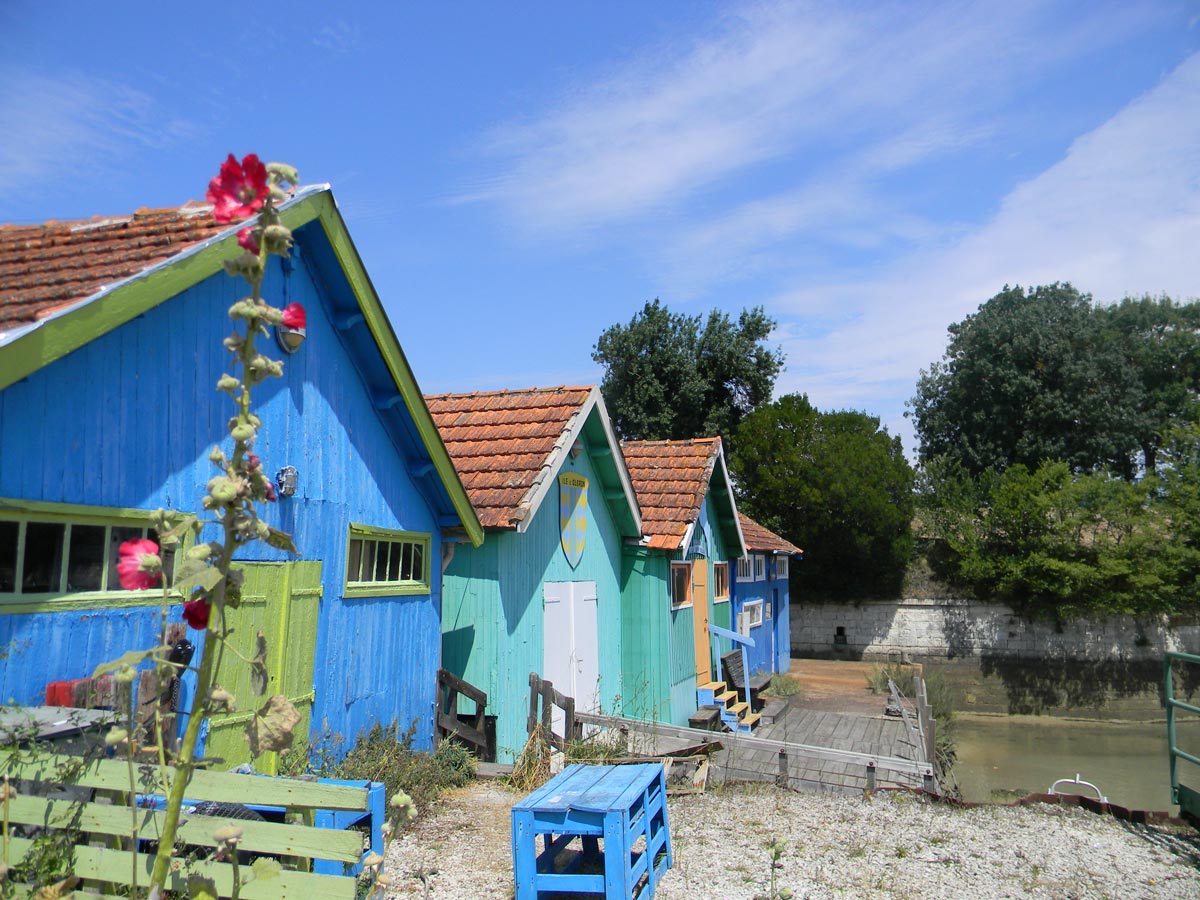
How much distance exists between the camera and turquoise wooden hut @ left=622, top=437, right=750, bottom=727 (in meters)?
14.0

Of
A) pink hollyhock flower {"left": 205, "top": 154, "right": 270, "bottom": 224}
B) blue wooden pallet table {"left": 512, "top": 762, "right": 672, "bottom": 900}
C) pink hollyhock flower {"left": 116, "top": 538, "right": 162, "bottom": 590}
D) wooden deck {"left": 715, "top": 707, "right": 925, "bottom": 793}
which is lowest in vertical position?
wooden deck {"left": 715, "top": 707, "right": 925, "bottom": 793}

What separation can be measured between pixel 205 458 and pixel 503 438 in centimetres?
557

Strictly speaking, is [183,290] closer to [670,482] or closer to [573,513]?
[573,513]

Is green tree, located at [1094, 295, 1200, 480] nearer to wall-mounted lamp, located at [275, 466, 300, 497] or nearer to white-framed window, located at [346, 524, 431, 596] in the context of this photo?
white-framed window, located at [346, 524, 431, 596]

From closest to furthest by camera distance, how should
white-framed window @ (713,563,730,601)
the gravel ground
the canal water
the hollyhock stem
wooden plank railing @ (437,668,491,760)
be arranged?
the hollyhock stem, the gravel ground, wooden plank railing @ (437,668,491,760), the canal water, white-framed window @ (713,563,730,601)

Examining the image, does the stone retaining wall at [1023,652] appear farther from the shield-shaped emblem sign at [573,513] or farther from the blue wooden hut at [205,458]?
the blue wooden hut at [205,458]

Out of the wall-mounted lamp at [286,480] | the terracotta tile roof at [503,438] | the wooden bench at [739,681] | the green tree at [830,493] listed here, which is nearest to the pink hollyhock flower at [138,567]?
the wall-mounted lamp at [286,480]

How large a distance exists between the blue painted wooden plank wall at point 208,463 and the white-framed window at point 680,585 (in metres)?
6.89

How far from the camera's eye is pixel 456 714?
977 centimetres

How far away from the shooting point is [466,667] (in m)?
10.0

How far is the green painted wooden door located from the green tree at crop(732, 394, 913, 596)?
24338mm

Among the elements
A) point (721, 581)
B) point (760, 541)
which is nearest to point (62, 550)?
point (721, 581)

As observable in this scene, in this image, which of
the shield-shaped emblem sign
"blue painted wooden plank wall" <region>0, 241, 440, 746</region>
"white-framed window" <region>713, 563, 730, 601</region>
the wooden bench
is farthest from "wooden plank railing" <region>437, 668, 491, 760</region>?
"white-framed window" <region>713, 563, 730, 601</region>

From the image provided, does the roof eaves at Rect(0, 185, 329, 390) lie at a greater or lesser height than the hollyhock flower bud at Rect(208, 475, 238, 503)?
greater
